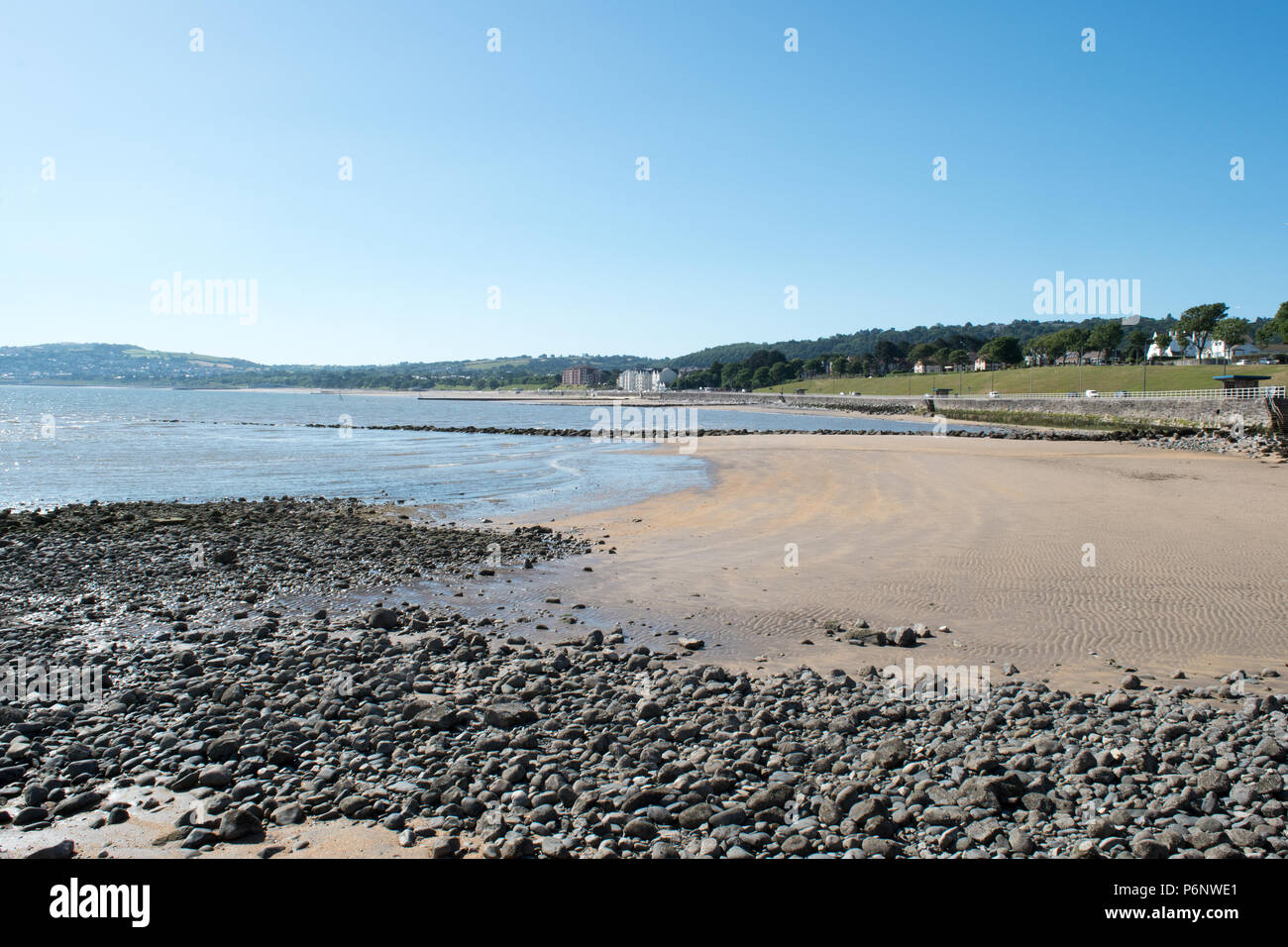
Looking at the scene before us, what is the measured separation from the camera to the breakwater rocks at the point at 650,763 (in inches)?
232

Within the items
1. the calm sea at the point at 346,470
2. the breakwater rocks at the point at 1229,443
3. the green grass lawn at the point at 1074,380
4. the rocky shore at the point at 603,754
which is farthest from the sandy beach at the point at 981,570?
the green grass lawn at the point at 1074,380

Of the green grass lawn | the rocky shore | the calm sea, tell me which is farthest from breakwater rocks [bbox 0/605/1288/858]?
the green grass lawn

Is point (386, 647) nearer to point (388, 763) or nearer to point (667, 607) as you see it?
point (388, 763)

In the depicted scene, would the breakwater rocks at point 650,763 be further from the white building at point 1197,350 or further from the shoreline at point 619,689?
the white building at point 1197,350

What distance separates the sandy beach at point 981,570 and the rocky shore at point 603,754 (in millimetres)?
1405

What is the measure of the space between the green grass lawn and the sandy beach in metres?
77.3

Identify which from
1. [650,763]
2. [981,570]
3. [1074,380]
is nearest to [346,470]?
[981,570]

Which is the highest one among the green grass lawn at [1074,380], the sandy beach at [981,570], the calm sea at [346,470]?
the green grass lawn at [1074,380]

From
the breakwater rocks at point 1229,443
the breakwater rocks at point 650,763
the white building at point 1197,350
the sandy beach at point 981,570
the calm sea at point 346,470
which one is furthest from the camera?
the white building at point 1197,350
